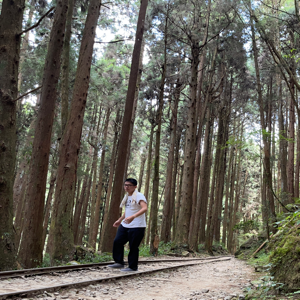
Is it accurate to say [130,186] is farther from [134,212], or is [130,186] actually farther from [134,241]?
[134,241]

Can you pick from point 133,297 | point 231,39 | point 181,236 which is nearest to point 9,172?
point 133,297

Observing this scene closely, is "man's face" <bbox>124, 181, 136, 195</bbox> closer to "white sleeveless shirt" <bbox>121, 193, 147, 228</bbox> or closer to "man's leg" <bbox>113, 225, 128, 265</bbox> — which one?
"white sleeveless shirt" <bbox>121, 193, 147, 228</bbox>

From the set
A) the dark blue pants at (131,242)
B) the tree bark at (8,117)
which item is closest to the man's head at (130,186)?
the dark blue pants at (131,242)

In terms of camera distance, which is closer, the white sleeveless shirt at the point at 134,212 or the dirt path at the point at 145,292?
the dirt path at the point at 145,292

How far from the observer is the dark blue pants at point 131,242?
5672mm

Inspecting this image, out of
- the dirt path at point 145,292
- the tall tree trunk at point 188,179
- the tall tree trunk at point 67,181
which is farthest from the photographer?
the tall tree trunk at point 188,179

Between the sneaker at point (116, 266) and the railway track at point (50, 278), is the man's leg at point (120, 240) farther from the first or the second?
the railway track at point (50, 278)

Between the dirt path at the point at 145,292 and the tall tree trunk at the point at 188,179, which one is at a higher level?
the tall tree trunk at the point at 188,179

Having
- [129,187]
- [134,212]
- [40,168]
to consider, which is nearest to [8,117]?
[40,168]

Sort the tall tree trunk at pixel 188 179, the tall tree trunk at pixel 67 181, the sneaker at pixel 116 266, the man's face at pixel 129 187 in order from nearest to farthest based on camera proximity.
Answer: the man's face at pixel 129 187 < the sneaker at pixel 116 266 < the tall tree trunk at pixel 67 181 < the tall tree trunk at pixel 188 179

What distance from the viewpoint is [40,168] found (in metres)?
7.83

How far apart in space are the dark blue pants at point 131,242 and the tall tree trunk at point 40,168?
2.76 metres

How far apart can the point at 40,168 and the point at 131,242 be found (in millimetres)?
3589

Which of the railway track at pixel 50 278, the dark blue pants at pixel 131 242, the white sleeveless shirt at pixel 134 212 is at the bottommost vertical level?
the railway track at pixel 50 278
